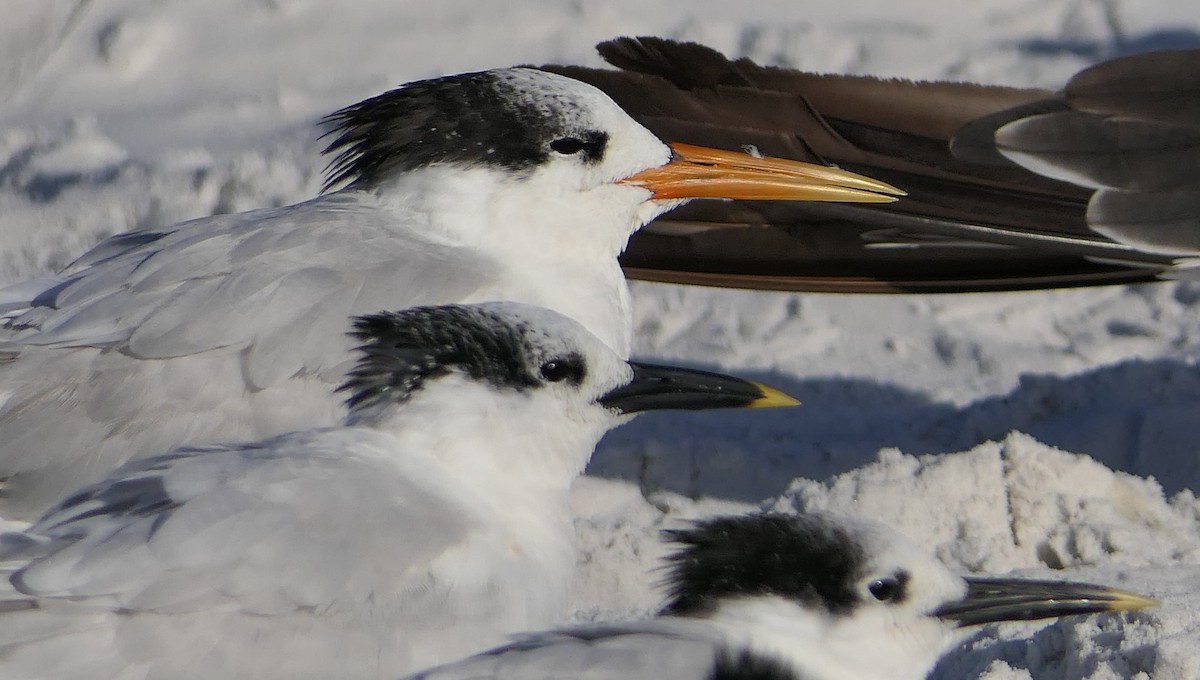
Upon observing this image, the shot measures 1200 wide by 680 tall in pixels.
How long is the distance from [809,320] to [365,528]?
9.47 feet

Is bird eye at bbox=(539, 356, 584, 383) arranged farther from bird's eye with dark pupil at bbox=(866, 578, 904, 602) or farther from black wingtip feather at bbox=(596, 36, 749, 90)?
black wingtip feather at bbox=(596, 36, 749, 90)

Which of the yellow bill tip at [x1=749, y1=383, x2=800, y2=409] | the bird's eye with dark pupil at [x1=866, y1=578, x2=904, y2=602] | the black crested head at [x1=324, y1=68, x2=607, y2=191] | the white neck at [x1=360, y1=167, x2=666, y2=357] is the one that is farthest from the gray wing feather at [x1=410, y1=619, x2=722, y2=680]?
the black crested head at [x1=324, y1=68, x2=607, y2=191]

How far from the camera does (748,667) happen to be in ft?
7.66

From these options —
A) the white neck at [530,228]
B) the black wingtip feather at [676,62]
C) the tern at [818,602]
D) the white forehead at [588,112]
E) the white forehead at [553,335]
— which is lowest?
the tern at [818,602]

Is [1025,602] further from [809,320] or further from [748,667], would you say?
[809,320]

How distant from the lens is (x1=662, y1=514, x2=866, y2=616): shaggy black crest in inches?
99.5

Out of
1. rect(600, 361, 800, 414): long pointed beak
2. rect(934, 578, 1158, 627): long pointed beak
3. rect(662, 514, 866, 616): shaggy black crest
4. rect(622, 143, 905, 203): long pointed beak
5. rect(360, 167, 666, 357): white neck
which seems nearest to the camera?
rect(662, 514, 866, 616): shaggy black crest

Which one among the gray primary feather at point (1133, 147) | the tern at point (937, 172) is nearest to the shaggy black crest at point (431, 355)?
the tern at point (937, 172)

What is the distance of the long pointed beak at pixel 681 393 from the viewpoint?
298cm

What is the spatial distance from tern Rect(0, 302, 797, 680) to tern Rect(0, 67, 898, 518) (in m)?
0.29

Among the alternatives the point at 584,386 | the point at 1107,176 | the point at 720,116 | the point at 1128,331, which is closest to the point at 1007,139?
the point at 1107,176

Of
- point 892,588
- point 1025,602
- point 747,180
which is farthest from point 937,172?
point 892,588

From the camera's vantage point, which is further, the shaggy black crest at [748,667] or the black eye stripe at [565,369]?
the black eye stripe at [565,369]

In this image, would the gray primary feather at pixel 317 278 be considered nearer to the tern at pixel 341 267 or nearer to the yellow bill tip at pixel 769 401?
the tern at pixel 341 267
